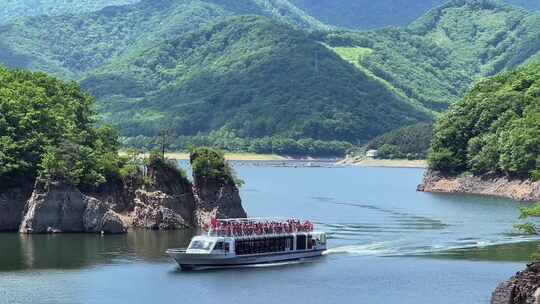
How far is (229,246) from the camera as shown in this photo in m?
128

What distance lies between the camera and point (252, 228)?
13075cm

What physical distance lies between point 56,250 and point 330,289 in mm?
34863

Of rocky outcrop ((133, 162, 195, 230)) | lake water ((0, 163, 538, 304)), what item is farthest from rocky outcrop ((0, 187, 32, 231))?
rocky outcrop ((133, 162, 195, 230))

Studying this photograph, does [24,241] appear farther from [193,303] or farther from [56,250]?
[193,303]

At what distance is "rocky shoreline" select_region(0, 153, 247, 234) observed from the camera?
150 metres

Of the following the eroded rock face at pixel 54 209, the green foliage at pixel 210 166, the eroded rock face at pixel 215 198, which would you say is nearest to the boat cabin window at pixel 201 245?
the eroded rock face at pixel 54 209

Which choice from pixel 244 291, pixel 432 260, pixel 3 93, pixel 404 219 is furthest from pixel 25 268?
pixel 404 219

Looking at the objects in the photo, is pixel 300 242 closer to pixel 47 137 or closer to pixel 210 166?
pixel 210 166

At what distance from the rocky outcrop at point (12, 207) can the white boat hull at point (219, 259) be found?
3403 centimetres

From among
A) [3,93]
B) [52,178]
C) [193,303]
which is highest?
[3,93]

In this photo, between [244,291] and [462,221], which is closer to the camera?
[244,291]

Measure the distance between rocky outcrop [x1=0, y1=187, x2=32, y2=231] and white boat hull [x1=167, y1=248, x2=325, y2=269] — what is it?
112 ft

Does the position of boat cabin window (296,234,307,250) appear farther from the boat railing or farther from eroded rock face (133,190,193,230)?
eroded rock face (133,190,193,230)

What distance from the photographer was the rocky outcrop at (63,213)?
491 feet
